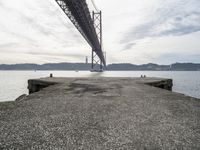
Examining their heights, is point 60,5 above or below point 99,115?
above

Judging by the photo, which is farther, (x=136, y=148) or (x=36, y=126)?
(x=36, y=126)

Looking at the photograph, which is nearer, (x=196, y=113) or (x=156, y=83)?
(x=196, y=113)

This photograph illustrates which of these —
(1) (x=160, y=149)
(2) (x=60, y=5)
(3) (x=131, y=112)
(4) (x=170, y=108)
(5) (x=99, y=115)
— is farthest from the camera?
(2) (x=60, y=5)

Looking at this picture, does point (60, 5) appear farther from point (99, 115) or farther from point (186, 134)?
point (186, 134)

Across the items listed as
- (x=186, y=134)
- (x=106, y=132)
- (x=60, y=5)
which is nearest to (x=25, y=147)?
(x=106, y=132)

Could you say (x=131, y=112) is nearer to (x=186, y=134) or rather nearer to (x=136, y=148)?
(x=186, y=134)

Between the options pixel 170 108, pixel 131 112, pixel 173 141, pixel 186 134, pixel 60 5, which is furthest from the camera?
pixel 60 5

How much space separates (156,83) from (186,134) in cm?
1586

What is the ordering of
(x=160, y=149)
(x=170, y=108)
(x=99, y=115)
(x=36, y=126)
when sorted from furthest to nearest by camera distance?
1. (x=170, y=108)
2. (x=99, y=115)
3. (x=36, y=126)
4. (x=160, y=149)

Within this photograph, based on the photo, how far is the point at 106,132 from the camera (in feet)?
16.5

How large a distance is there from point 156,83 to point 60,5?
67.2ft

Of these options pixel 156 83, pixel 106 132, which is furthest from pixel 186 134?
pixel 156 83

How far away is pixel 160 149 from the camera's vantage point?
4.15 m

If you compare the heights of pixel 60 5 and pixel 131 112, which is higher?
pixel 60 5
